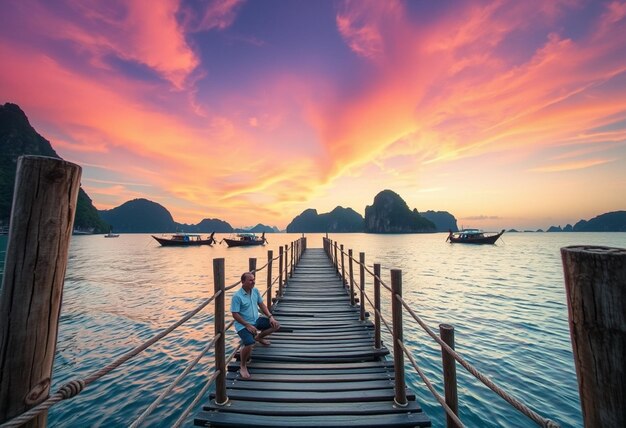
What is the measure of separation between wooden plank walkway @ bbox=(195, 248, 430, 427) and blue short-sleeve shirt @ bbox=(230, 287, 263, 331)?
716mm

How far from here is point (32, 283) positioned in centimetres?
147

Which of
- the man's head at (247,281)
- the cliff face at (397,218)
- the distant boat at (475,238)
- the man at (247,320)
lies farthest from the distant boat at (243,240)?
the cliff face at (397,218)

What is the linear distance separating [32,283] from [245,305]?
3853 millimetres

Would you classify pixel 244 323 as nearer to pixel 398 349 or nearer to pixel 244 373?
pixel 244 373

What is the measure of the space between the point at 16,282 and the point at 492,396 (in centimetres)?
865

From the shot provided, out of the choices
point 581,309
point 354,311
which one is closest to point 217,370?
point 581,309

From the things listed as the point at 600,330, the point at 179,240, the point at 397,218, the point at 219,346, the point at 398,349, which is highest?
the point at 397,218

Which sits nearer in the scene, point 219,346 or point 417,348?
point 219,346

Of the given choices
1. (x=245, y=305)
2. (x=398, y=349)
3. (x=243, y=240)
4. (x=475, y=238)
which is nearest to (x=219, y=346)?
(x=245, y=305)

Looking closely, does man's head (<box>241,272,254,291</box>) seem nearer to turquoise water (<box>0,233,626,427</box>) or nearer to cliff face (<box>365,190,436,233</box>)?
turquoise water (<box>0,233,626,427</box>)

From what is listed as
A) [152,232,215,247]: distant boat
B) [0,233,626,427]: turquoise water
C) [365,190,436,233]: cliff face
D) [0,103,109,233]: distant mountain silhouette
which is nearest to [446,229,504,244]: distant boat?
[0,233,626,427]: turquoise water

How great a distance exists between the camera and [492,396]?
6594 millimetres

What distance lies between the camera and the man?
473 centimetres

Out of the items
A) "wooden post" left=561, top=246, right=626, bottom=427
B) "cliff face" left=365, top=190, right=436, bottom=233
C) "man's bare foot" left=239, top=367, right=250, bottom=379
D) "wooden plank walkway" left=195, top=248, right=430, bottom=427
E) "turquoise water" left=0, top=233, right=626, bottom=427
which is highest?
"cliff face" left=365, top=190, right=436, bottom=233
